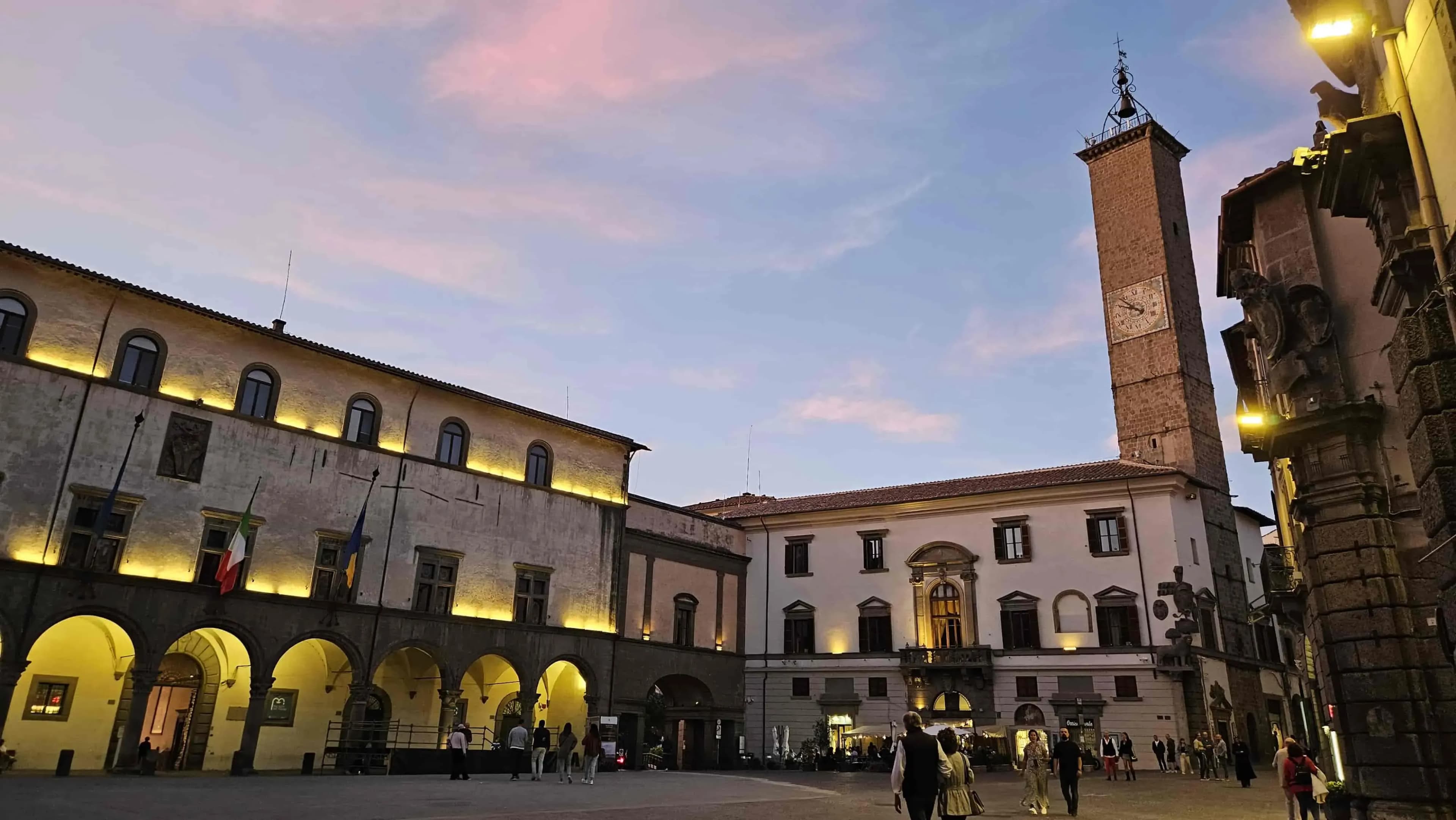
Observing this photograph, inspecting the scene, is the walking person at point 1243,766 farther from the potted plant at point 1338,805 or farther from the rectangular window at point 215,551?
the rectangular window at point 215,551

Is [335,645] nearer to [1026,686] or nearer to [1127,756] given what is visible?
[1127,756]

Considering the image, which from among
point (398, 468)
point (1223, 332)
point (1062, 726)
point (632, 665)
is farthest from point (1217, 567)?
point (398, 468)

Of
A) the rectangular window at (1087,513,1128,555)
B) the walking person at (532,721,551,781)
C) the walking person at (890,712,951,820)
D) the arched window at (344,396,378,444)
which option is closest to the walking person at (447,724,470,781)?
the walking person at (532,721,551,781)

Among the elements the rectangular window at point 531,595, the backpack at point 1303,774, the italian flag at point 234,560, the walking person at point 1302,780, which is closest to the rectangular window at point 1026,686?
the rectangular window at point 531,595

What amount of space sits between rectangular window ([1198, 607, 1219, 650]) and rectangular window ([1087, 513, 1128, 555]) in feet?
12.2

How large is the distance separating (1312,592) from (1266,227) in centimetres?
661

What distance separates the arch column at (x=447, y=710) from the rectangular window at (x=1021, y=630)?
21573 mm

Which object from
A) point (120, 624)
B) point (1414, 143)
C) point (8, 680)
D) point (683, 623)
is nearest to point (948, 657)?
point (683, 623)

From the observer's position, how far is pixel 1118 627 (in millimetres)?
35594

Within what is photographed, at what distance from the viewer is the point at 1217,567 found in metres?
37.7

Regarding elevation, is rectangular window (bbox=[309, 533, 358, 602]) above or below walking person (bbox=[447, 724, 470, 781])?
above

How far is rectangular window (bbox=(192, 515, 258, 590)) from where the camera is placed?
84.2ft

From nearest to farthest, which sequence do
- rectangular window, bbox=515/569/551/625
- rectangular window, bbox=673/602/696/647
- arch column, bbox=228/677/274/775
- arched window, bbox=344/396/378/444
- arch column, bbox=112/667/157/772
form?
arch column, bbox=112/667/157/772 < arch column, bbox=228/677/274/775 < arched window, bbox=344/396/378/444 < rectangular window, bbox=515/569/551/625 < rectangular window, bbox=673/602/696/647

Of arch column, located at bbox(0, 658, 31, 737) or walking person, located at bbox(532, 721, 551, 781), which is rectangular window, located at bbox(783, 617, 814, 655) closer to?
walking person, located at bbox(532, 721, 551, 781)
